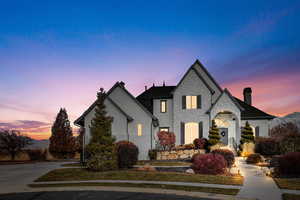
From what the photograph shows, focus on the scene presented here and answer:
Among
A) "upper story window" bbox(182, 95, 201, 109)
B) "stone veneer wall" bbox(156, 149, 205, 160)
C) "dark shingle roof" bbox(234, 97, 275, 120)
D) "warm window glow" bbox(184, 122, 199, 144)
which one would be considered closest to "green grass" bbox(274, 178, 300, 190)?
"stone veneer wall" bbox(156, 149, 205, 160)

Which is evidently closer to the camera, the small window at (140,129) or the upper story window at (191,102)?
the small window at (140,129)

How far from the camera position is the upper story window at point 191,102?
3222cm

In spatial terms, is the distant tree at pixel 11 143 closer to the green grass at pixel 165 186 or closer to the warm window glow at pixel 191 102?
the warm window glow at pixel 191 102

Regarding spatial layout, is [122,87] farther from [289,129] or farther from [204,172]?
[289,129]

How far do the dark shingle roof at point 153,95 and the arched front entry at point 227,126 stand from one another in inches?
263

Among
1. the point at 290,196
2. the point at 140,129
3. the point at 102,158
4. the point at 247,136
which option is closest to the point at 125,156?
the point at 102,158

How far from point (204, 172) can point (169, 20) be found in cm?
1296

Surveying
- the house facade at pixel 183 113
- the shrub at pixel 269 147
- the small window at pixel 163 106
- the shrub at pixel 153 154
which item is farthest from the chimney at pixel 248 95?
the shrub at pixel 153 154

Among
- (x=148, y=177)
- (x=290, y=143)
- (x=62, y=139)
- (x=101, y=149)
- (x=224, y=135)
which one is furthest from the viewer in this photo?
(x=62, y=139)

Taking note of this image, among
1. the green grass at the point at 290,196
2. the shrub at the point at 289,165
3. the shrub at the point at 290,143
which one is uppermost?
the shrub at the point at 290,143

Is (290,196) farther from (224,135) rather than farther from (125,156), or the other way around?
(224,135)

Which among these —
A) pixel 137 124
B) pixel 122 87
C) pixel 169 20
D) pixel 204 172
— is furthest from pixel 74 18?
pixel 204 172

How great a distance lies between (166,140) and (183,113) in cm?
452

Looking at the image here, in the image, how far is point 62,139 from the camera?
44.0m
